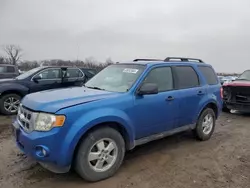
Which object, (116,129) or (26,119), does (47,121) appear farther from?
(116,129)

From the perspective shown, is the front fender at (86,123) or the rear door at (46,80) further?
the rear door at (46,80)

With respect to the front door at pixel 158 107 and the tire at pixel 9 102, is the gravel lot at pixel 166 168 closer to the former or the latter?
the front door at pixel 158 107

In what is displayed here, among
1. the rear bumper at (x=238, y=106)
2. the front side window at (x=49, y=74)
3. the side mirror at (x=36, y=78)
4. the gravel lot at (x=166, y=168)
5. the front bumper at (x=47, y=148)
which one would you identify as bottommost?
the gravel lot at (x=166, y=168)

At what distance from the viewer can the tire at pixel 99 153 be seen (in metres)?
3.51

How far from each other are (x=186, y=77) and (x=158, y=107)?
121 centimetres

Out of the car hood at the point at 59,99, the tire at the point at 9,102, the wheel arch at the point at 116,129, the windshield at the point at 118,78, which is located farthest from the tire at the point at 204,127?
the tire at the point at 9,102

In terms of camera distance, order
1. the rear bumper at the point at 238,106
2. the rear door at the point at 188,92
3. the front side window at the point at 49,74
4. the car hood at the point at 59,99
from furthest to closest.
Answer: the front side window at the point at 49,74 < the rear bumper at the point at 238,106 < the rear door at the point at 188,92 < the car hood at the point at 59,99

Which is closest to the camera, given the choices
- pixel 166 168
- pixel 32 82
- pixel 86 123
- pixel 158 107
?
pixel 86 123

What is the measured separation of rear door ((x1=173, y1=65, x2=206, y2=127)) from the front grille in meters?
2.76

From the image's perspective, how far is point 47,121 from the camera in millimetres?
3334

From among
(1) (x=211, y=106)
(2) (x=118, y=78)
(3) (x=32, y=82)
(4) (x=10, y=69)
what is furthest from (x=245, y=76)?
(4) (x=10, y=69)

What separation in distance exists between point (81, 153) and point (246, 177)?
2.57m

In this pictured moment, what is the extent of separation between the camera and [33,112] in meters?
3.50

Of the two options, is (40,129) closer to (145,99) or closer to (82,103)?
(82,103)
